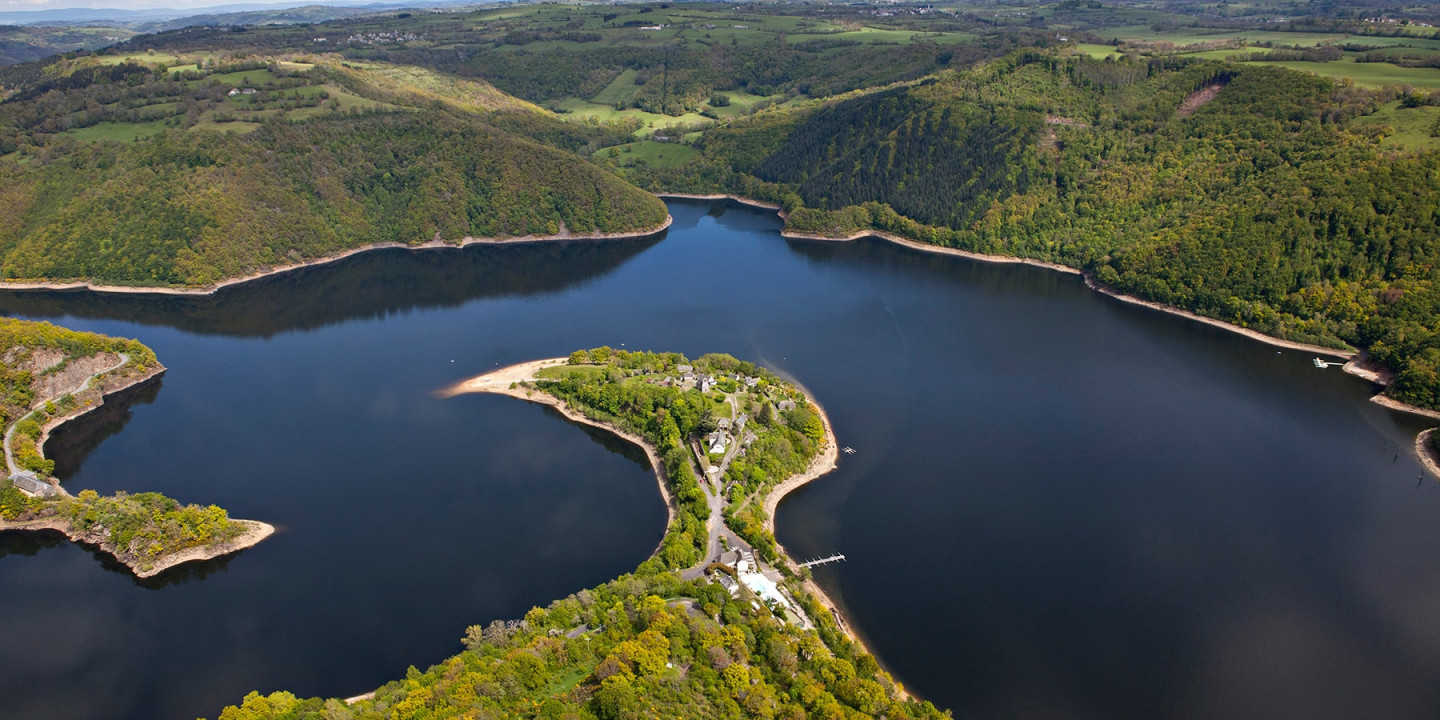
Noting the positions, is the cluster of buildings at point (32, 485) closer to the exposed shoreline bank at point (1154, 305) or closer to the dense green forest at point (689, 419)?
the dense green forest at point (689, 419)

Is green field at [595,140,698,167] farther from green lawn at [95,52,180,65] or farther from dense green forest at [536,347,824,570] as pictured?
dense green forest at [536,347,824,570]

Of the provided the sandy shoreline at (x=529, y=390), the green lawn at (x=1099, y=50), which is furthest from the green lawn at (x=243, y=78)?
the green lawn at (x=1099, y=50)

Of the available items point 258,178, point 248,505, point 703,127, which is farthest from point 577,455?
point 703,127

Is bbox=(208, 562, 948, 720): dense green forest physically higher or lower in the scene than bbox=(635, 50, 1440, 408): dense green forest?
lower

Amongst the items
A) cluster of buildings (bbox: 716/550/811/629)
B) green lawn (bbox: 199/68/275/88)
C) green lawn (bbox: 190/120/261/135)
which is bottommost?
cluster of buildings (bbox: 716/550/811/629)

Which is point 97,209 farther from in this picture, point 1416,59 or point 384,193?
point 1416,59

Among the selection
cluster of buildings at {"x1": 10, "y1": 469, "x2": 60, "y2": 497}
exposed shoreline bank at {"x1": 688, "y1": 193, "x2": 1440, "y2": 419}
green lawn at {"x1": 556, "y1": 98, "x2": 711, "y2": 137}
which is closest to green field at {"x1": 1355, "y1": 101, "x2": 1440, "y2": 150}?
exposed shoreline bank at {"x1": 688, "y1": 193, "x2": 1440, "y2": 419}

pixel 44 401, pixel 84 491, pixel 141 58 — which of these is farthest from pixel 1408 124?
pixel 141 58
